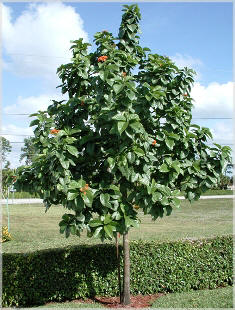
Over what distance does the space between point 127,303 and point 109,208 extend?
77.7 inches

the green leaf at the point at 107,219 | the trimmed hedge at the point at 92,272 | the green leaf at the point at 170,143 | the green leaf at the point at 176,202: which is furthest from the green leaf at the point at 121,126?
the trimmed hedge at the point at 92,272

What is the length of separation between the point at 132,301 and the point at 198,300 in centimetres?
102

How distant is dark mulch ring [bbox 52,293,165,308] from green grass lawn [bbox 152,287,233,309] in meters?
0.16

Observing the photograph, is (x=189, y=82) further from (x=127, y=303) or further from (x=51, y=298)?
(x=51, y=298)

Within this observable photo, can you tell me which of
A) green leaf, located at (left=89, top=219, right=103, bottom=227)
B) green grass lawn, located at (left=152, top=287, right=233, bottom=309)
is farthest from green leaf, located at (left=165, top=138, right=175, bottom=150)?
green grass lawn, located at (left=152, top=287, right=233, bottom=309)

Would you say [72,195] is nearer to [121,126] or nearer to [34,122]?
[121,126]

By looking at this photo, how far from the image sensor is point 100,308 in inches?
199

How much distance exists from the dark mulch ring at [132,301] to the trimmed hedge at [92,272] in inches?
3.5

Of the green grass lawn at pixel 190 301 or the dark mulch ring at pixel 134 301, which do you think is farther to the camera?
the dark mulch ring at pixel 134 301

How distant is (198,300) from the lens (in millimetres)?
5230

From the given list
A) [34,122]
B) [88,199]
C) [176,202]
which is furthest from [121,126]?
[34,122]

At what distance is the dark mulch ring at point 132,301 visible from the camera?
5.21m

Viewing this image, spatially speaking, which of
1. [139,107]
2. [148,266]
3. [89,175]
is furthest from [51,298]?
[139,107]

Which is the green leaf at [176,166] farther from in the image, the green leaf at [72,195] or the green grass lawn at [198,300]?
the green grass lawn at [198,300]
